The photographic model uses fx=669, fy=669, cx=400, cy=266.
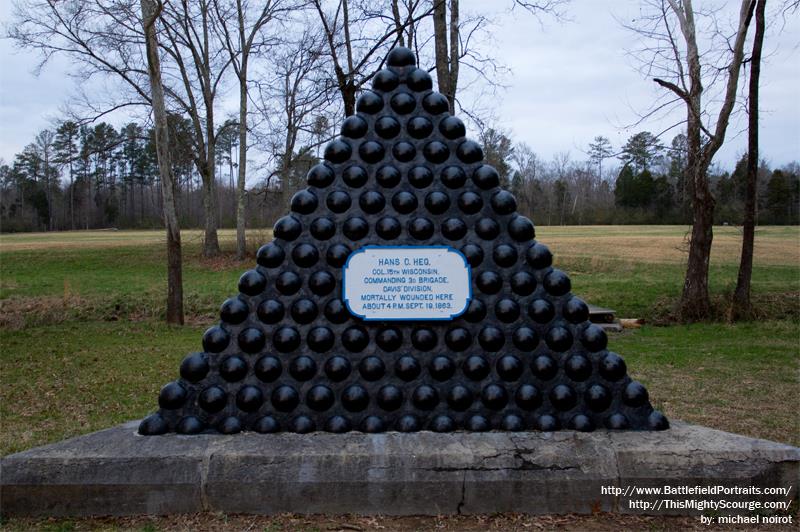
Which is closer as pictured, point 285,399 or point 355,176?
point 285,399

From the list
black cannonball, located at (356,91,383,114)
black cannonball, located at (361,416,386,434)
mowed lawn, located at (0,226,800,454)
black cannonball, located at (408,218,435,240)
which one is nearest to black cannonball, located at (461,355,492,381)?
black cannonball, located at (361,416,386,434)

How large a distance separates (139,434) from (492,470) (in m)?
2.48

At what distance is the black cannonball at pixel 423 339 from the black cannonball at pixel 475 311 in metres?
0.29

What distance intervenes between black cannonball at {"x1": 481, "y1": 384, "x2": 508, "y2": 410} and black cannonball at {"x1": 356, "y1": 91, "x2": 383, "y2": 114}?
90.2 inches

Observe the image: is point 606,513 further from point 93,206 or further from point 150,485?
point 93,206

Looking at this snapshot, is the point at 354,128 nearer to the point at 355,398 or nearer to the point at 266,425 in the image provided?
the point at 355,398

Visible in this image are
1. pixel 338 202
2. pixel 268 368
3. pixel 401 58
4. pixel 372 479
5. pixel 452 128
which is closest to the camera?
pixel 372 479

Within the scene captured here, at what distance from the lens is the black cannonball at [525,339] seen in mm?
4910

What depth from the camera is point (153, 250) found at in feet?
107

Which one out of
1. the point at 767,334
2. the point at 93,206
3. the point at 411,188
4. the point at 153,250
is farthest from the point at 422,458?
the point at 93,206

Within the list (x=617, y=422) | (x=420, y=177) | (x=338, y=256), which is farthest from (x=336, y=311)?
(x=617, y=422)

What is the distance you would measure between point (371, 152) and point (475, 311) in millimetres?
1447

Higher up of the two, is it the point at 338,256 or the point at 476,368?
the point at 338,256

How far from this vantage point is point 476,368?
488 centimetres
